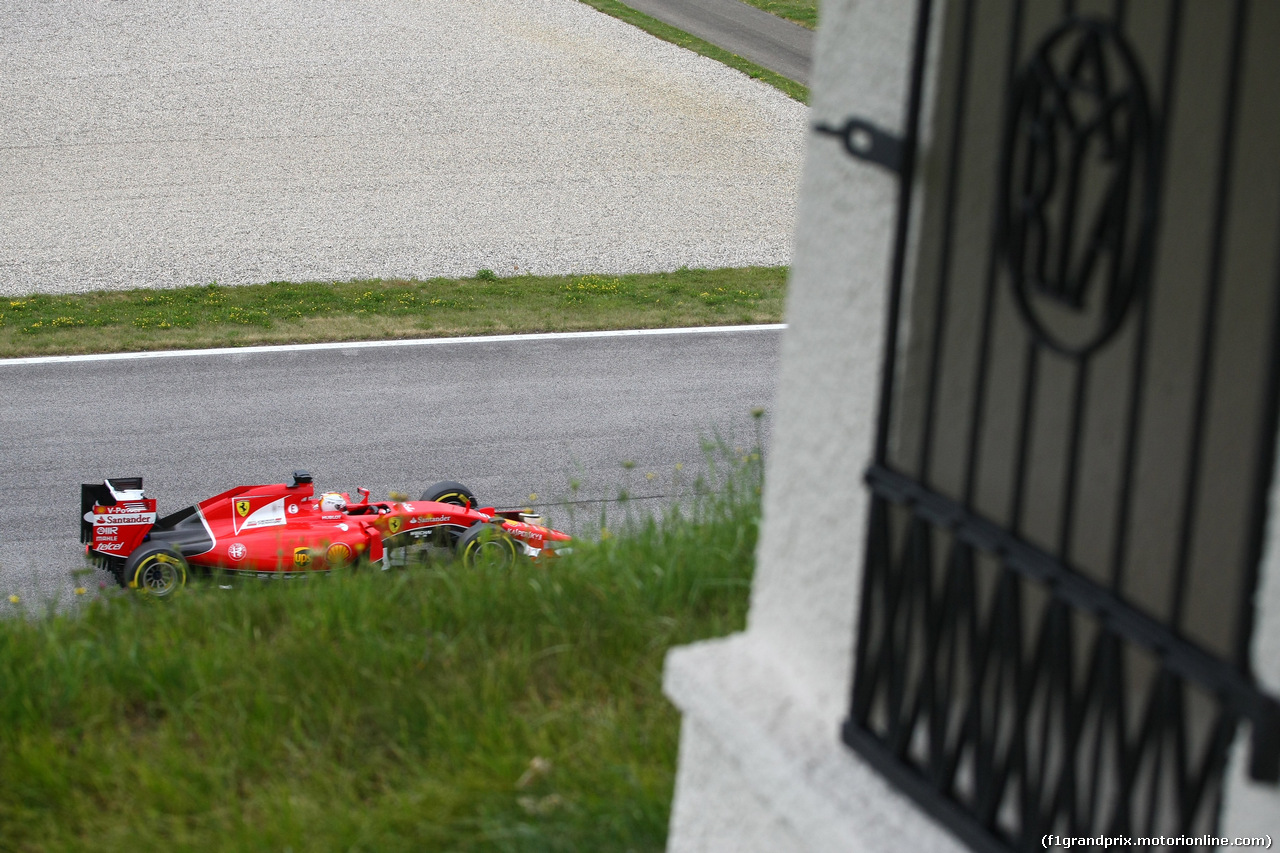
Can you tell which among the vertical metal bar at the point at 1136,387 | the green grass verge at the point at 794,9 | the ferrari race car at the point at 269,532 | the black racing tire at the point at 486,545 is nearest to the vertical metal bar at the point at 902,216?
the vertical metal bar at the point at 1136,387

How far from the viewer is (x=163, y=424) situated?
1186 cm

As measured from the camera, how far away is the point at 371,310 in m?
15.5

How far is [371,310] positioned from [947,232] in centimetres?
1403

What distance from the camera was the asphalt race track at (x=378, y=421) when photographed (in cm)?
1046

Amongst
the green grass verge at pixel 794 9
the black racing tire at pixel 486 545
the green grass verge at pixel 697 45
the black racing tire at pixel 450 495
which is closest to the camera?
the black racing tire at pixel 486 545

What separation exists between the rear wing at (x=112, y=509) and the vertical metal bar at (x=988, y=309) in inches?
266

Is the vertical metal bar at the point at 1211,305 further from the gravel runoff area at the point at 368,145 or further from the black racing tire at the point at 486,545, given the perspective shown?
the gravel runoff area at the point at 368,145

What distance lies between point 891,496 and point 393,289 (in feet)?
49.0

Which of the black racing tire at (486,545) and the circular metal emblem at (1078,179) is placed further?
the black racing tire at (486,545)

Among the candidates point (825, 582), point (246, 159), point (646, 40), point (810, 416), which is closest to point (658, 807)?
point (825, 582)

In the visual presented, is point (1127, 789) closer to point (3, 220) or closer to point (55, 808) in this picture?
point (55, 808)

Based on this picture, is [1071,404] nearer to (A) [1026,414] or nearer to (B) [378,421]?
(A) [1026,414]

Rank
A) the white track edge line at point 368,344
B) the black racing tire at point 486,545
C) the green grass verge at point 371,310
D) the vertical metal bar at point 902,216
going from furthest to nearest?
the green grass verge at point 371,310 < the white track edge line at point 368,344 < the black racing tire at point 486,545 < the vertical metal bar at point 902,216

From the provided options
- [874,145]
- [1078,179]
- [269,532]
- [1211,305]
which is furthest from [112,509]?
[1211,305]
